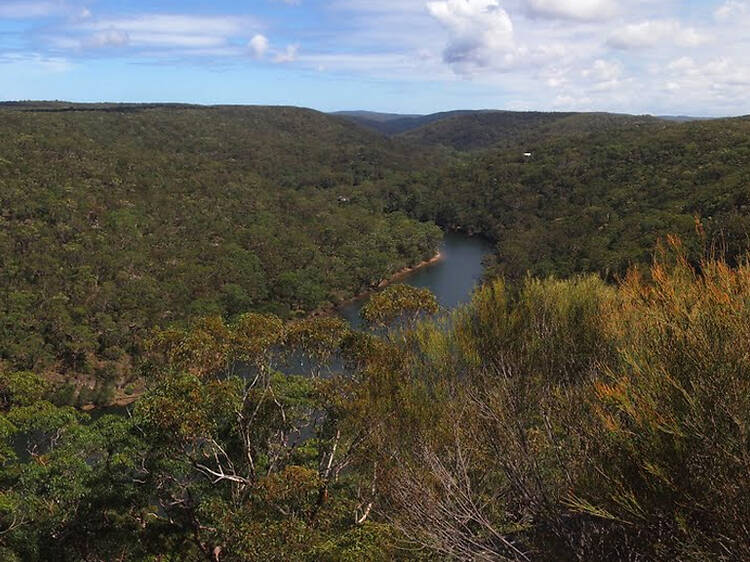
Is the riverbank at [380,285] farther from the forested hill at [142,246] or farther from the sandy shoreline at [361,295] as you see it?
the forested hill at [142,246]

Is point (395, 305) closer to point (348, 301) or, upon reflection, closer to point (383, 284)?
point (348, 301)

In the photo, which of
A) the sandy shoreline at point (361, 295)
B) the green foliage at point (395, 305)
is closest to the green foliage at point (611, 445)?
the green foliage at point (395, 305)

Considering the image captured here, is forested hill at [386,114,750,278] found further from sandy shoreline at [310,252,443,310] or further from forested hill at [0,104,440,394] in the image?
forested hill at [0,104,440,394]

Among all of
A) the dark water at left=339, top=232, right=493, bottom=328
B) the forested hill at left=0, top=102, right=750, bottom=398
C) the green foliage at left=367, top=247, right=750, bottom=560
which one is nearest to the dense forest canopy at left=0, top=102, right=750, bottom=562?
the green foliage at left=367, top=247, right=750, bottom=560

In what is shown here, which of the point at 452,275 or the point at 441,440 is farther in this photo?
the point at 452,275

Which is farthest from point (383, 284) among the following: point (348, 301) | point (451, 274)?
point (451, 274)

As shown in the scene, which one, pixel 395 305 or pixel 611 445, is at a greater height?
pixel 611 445
